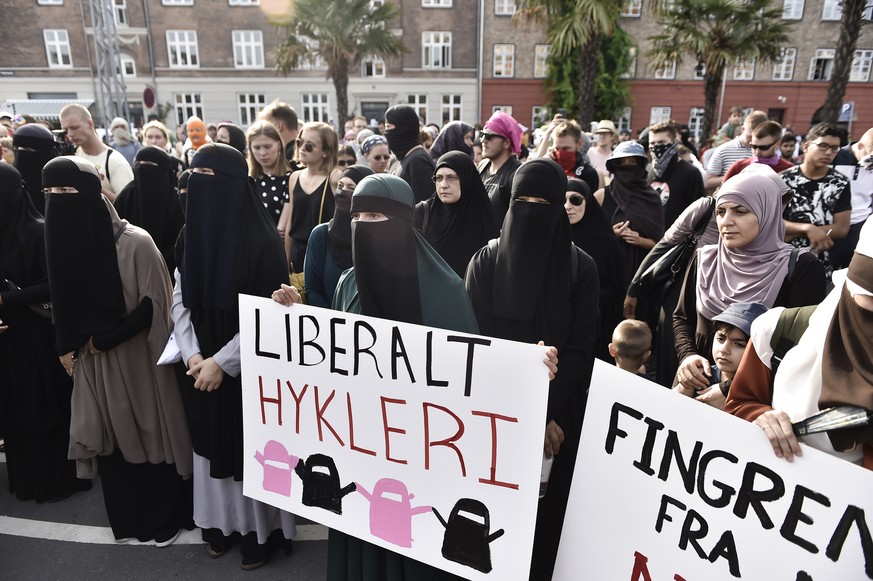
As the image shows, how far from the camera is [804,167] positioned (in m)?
4.04

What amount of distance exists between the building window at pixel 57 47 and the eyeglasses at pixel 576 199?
33866mm

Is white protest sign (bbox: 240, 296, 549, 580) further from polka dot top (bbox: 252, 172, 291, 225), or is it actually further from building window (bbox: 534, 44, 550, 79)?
building window (bbox: 534, 44, 550, 79)

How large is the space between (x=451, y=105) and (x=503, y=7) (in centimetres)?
540

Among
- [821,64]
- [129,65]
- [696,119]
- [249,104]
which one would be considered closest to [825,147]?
[696,119]

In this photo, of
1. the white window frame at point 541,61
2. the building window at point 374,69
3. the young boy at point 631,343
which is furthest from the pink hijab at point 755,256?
the building window at point 374,69

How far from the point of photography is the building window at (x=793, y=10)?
29.0 m

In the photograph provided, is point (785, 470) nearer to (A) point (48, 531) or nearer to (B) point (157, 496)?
(B) point (157, 496)

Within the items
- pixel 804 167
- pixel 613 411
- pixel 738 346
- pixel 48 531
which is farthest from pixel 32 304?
pixel 804 167

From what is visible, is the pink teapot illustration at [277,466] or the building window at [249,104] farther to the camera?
the building window at [249,104]

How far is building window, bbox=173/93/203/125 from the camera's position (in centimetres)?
2936

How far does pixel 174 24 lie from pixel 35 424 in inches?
1226

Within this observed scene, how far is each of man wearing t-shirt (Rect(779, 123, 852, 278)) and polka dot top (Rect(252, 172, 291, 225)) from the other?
12.5 feet

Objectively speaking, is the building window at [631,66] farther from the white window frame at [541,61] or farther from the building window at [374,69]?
the building window at [374,69]

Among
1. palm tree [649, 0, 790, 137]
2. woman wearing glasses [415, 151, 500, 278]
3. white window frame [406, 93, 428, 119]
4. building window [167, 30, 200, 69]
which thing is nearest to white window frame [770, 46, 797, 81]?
palm tree [649, 0, 790, 137]
